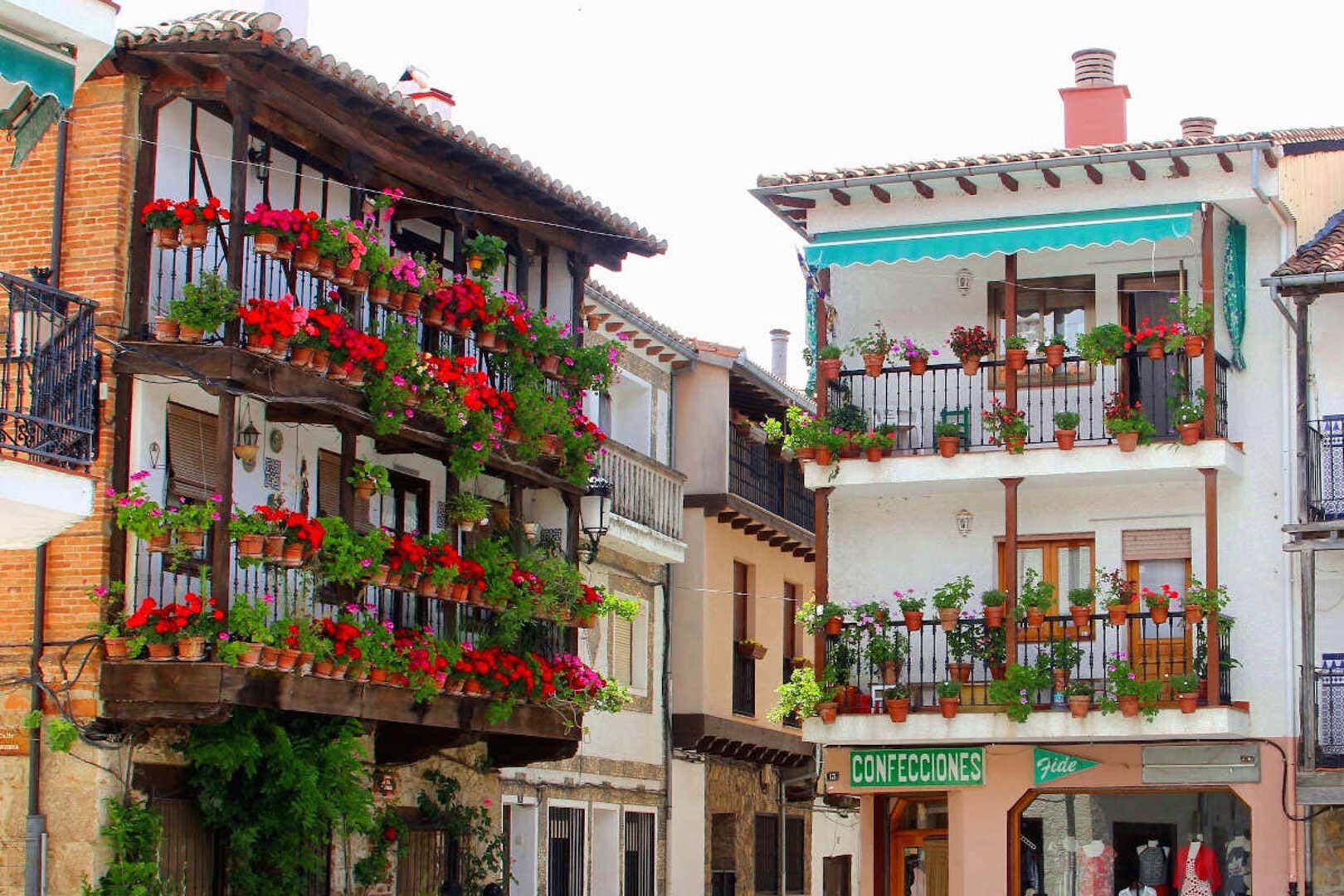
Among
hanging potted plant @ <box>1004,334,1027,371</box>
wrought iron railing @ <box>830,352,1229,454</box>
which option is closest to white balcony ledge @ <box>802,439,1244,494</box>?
wrought iron railing @ <box>830,352,1229,454</box>

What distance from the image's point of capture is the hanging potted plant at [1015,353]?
80.1 ft

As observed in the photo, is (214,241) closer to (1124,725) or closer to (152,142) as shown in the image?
(152,142)

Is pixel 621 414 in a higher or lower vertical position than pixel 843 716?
higher

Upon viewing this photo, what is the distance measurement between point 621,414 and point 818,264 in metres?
7.52

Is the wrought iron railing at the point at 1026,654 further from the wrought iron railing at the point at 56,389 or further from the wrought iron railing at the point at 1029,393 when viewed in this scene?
the wrought iron railing at the point at 56,389

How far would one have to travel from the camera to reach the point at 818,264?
2512cm

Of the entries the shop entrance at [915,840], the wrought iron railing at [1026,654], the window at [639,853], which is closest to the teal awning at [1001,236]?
the wrought iron railing at [1026,654]

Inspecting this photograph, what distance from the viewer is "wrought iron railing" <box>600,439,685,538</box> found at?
29516 millimetres

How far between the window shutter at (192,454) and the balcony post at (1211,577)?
32.6 ft


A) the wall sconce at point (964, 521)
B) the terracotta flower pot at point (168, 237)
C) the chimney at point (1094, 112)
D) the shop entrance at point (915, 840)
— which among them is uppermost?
the chimney at point (1094, 112)

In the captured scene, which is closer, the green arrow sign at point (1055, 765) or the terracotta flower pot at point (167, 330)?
the terracotta flower pot at point (167, 330)

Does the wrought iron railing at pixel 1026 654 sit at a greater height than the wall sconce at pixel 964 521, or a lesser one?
lesser

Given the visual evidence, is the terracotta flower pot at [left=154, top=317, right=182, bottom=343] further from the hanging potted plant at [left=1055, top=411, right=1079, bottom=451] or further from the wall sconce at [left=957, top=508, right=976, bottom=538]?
the wall sconce at [left=957, top=508, right=976, bottom=538]

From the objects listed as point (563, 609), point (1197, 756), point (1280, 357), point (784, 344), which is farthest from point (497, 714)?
point (784, 344)
